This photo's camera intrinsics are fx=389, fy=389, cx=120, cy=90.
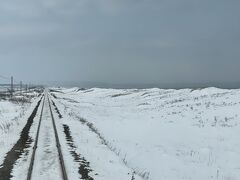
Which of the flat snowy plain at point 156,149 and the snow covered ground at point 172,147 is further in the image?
the snow covered ground at point 172,147

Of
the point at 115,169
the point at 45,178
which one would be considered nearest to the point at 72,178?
the point at 45,178

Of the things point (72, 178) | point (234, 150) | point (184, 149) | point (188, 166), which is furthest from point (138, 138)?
point (72, 178)

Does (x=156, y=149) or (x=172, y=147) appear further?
(x=172, y=147)

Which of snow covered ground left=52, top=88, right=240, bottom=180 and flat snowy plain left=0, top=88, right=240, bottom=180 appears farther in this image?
snow covered ground left=52, top=88, right=240, bottom=180

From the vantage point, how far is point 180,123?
28781 mm

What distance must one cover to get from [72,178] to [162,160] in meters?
5.58

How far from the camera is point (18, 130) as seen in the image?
23.7 meters

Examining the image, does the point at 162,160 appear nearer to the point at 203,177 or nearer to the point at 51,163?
the point at 203,177

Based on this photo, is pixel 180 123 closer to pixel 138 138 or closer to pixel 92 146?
pixel 138 138

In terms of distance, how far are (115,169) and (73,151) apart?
3433mm

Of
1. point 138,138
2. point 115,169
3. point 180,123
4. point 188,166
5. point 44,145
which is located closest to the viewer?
point 115,169

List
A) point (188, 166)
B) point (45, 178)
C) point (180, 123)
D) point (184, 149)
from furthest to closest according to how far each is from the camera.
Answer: point (180, 123), point (184, 149), point (188, 166), point (45, 178)

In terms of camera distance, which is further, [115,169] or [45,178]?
[115,169]

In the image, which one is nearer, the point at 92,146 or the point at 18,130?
the point at 92,146
